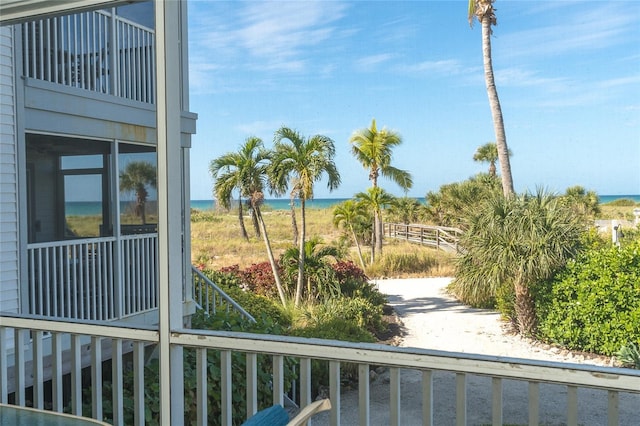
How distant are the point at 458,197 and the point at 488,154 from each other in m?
1.50

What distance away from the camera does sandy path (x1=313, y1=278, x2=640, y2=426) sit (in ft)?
19.7

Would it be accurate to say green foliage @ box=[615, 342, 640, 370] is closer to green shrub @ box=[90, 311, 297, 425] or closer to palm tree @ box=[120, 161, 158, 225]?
green shrub @ box=[90, 311, 297, 425]

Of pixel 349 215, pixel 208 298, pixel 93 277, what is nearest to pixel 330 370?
pixel 93 277

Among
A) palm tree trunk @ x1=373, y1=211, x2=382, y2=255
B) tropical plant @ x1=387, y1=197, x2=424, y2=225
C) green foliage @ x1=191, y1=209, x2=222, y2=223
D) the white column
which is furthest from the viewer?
green foliage @ x1=191, y1=209, x2=222, y2=223

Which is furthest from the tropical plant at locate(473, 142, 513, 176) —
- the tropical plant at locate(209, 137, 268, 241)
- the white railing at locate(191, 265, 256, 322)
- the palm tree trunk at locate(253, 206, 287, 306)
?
the white railing at locate(191, 265, 256, 322)

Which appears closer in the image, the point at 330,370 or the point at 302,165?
the point at 330,370

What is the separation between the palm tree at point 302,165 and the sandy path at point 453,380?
1754 mm

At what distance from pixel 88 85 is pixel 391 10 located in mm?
7833

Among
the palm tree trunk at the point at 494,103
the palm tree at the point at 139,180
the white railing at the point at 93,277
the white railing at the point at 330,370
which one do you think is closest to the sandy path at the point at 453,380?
the white railing at the point at 93,277

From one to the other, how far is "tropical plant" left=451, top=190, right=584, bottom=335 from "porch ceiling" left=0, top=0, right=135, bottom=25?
6054 mm

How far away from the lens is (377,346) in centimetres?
144

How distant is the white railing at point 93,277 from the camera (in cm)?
408

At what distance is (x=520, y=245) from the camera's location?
711cm

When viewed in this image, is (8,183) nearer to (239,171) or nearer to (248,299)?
(248,299)
